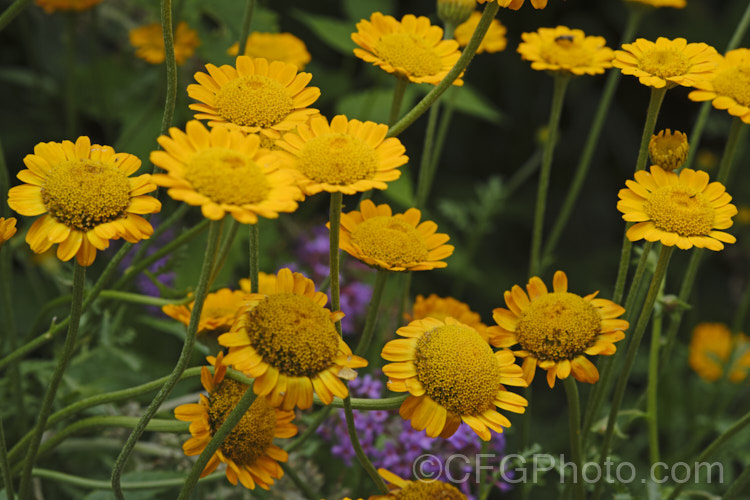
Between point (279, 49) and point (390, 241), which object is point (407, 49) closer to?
point (390, 241)

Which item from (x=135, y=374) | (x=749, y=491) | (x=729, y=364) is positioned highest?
(x=729, y=364)

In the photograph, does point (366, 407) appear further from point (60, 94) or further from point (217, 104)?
point (60, 94)

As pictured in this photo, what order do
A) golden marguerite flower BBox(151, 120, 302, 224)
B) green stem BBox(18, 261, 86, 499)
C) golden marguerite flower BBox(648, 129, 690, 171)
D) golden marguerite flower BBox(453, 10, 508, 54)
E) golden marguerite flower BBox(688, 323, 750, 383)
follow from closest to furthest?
golden marguerite flower BBox(151, 120, 302, 224) → green stem BBox(18, 261, 86, 499) → golden marguerite flower BBox(648, 129, 690, 171) → golden marguerite flower BBox(453, 10, 508, 54) → golden marguerite flower BBox(688, 323, 750, 383)

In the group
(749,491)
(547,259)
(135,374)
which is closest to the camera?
(547,259)

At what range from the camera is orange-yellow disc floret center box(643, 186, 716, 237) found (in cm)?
71

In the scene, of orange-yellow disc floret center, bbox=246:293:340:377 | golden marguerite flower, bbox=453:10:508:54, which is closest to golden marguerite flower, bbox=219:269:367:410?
orange-yellow disc floret center, bbox=246:293:340:377

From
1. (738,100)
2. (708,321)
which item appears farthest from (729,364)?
(708,321)

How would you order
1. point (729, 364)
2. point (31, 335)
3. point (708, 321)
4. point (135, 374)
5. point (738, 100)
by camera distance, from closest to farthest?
1. point (738, 100)
2. point (31, 335)
3. point (135, 374)
4. point (729, 364)
5. point (708, 321)

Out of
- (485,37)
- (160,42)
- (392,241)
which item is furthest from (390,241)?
(160,42)

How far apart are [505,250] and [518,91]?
0.44m

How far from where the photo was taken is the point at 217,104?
680 mm

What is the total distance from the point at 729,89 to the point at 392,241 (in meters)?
0.41

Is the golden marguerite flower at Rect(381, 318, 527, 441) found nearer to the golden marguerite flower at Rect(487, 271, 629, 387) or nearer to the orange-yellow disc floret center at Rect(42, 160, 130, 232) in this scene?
the golden marguerite flower at Rect(487, 271, 629, 387)

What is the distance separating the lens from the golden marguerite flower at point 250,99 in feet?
2.19
